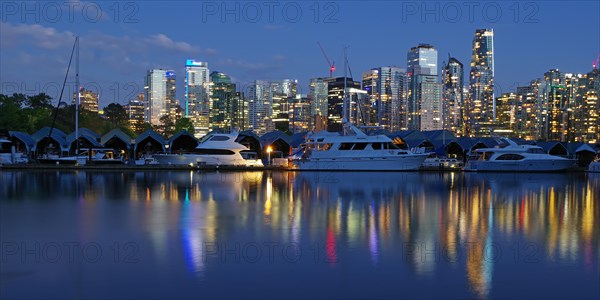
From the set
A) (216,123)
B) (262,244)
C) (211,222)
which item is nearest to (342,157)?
(211,222)

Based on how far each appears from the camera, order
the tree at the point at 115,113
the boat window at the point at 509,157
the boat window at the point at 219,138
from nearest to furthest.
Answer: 1. the boat window at the point at 509,157
2. the boat window at the point at 219,138
3. the tree at the point at 115,113

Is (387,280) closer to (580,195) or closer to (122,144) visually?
(580,195)

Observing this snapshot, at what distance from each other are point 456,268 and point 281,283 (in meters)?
3.88

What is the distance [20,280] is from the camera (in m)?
11.4

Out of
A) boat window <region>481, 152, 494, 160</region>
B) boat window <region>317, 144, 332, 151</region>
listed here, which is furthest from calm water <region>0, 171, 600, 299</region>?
boat window <region>481, 152, 494, 160</region>

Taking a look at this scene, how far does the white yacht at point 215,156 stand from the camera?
5900cm

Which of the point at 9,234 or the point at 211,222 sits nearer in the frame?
the point at 9,234

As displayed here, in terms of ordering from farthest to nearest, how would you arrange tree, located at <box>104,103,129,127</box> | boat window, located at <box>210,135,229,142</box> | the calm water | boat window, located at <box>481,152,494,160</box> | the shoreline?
tree, located at <box>104,103,129,127</box> < boat window, located at <box>210,135,229,142</box> < boat window, located at <box>481,152,494,160</box> < the shoreline < the calm water

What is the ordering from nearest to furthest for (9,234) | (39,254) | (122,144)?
(39,254) → (9,234) → (122,144)

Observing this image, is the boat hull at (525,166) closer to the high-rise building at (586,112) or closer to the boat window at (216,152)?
the boat window at (216,152)

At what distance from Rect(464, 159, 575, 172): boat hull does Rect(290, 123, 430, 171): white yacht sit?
21.6 feet

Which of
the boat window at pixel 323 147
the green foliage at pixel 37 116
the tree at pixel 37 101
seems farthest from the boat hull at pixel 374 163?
the tree at pixel 37 101

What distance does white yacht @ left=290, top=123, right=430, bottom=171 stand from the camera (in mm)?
54188

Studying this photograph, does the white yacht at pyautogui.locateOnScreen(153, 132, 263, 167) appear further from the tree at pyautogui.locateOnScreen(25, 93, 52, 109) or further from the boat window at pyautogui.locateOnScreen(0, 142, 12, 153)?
the tree at pyautogui.locateOnScreen(25, 93, 52, 109)
